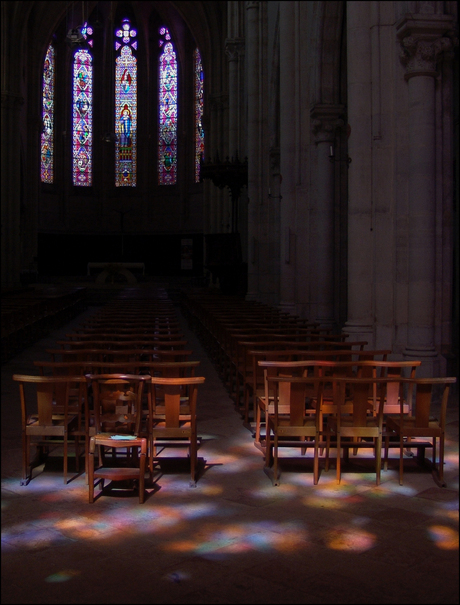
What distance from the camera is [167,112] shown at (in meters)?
43.2

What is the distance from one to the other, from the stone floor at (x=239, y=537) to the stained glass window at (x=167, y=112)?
37982mm

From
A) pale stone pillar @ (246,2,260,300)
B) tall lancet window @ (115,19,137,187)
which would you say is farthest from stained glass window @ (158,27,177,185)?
pale stone pillar @ (246,2,260,300)

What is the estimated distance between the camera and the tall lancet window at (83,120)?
1687 inches

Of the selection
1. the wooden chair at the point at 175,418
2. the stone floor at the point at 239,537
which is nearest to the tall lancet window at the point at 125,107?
the stone floor at the point at 239,537

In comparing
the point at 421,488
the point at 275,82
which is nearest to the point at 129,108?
the point at 275,82

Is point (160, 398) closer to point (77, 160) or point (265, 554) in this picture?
point (265, 554)

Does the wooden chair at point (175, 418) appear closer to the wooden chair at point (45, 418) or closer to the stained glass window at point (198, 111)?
the wooden chair at point (45, 418)

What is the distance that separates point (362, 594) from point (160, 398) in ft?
12.7

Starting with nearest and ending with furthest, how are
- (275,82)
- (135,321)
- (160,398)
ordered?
(160,398) → (135,321) → (275,82)

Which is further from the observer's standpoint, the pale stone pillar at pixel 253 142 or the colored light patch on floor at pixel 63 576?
the pale stone pillar at pixel 253 142

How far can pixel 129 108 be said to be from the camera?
43.5 meters

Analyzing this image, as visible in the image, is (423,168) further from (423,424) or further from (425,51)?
(423,424)

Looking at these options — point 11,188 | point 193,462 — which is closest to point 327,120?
point 193,462

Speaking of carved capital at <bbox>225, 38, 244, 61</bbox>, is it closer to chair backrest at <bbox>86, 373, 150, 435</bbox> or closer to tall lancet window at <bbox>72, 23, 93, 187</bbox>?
tall lancet window at <bbox>72, 23, 93, 187</bbox>
